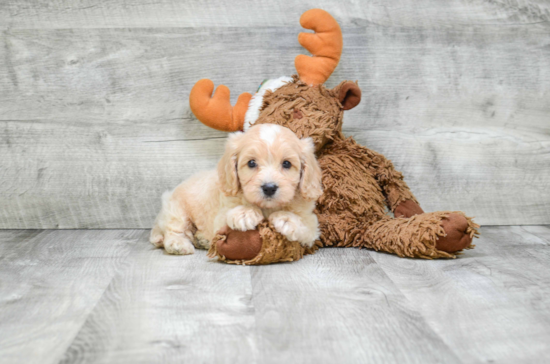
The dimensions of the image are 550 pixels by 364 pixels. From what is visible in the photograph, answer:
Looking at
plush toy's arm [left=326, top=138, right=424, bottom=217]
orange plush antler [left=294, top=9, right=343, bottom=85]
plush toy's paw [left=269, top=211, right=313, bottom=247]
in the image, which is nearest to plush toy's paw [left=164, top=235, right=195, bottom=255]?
plush toy's paw [left=269, top=211, right=313, bottom=247]

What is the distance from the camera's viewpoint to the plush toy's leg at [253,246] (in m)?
1.74

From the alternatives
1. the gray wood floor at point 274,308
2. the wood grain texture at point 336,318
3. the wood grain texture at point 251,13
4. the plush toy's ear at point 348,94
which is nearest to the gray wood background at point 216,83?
the wood grain texture at point 251,13

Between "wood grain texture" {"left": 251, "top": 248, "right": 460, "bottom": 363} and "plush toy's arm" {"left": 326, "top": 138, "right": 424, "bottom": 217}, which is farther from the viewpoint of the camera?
"plush toy's arm" {"left": 326, "top": 138, "right": 424, "bottom": 217}

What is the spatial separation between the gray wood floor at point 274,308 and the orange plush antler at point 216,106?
58cm

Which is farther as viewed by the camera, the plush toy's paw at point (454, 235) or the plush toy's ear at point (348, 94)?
the plush toy's ear at point (348, 94)

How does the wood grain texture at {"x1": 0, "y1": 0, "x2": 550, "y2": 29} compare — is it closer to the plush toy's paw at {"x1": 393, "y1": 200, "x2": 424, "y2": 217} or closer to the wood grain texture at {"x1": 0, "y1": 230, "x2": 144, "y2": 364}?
the plush toy's paw at {"x1": 393, "y1": 200, "x2": 424, "y2": 217}

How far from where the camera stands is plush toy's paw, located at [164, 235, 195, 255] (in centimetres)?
195

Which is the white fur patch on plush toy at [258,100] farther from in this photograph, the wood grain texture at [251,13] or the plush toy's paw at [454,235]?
the plush toy's paw at [454,235]

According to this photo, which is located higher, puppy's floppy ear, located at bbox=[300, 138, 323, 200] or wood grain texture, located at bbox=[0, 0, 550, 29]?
wood grain texture, located at bbox=[0, 0, 550, 29]

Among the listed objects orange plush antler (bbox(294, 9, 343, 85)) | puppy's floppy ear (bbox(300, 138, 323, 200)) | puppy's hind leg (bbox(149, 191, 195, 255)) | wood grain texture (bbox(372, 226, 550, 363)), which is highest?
orange plush antler (bbox(294, 9, 343, 85))

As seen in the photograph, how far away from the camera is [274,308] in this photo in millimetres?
1372

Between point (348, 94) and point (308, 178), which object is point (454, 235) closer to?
point (308, 178)

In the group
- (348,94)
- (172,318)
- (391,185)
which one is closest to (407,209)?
(391,185)

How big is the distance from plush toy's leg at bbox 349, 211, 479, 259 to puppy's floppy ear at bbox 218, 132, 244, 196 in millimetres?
631
